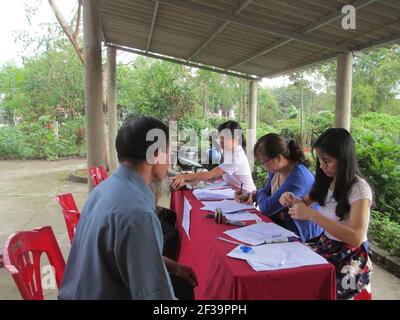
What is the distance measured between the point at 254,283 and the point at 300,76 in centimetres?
1384

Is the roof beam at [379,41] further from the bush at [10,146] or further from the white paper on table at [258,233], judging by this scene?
the bush at [10,146]

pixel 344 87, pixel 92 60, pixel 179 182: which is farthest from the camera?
pixel 92 60

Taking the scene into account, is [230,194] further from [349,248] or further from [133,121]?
[133,121]

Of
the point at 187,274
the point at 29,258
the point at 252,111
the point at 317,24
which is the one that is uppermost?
the point at 317,24

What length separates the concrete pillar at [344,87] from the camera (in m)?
4.33

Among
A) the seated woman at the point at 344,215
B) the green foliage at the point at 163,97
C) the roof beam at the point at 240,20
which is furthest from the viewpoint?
the green foliage at the point at 163,97

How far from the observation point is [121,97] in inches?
556

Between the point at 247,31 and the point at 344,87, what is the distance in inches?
62.9

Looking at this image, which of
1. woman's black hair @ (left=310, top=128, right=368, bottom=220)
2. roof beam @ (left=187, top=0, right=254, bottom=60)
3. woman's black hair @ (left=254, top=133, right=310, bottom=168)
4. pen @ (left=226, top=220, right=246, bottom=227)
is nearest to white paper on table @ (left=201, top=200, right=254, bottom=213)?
pen @ (left=226, top=220, right=246, bottom=227)

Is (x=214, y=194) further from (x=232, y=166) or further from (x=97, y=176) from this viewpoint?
(x=97, y=176)

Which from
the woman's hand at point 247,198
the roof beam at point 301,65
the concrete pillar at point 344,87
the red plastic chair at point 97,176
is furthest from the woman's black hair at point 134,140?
the roof beam at point 301,65

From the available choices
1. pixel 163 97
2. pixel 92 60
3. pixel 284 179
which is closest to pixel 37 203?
pixel 92 60

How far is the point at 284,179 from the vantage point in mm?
2617

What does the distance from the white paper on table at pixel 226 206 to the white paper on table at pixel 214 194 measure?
151 millimetres
